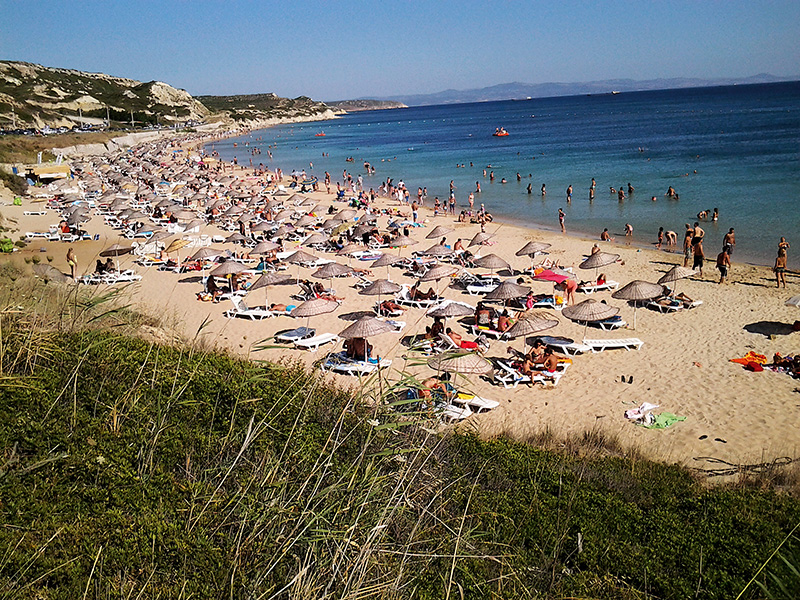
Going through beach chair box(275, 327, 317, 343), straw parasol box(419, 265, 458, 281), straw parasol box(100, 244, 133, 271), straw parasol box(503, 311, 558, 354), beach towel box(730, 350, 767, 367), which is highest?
straw parasol box(100, 244, 133, 271)

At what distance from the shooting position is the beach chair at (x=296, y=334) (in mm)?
12703

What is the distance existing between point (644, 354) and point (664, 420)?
9.59 feet

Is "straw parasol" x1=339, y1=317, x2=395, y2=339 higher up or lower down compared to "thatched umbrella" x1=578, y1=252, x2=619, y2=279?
lower down

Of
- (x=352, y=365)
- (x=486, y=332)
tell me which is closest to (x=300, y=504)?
(x=352, y=365)

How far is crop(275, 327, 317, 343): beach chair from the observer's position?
41.7ft

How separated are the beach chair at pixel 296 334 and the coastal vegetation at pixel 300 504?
6.12 m

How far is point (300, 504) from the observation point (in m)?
3.41

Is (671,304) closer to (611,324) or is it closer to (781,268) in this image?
(611,324)

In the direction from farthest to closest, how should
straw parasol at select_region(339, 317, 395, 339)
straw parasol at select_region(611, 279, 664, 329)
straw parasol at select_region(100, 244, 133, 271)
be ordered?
straw parasol at select_region(100, 244, 133, 271) → straw parasol at select_region(611, 279, 664, 329) → straw parasol at select_region(339, 317, 395, 339)

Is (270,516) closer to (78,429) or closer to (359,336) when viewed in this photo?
(78,429)

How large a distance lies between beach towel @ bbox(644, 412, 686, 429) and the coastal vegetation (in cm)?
255

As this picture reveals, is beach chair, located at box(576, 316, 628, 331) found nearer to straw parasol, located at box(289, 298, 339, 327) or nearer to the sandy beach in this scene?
the sandy beach

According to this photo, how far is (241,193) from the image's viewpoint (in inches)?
1423

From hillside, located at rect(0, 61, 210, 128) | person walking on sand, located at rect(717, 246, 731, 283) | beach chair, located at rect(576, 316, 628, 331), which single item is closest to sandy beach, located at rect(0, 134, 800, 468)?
beach chair, located at rect(576, 316, 628, 331)
